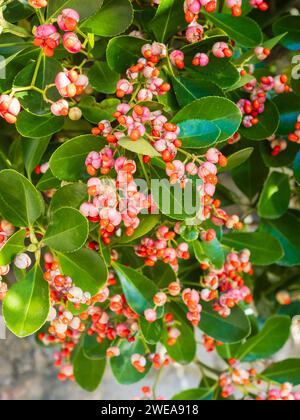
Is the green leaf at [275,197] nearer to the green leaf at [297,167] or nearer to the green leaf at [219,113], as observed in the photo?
the green leaf at [297,167]

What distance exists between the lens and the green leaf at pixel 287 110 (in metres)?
0.86

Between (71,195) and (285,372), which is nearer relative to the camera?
(71,195)

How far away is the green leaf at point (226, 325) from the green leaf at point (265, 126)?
0.94 ft

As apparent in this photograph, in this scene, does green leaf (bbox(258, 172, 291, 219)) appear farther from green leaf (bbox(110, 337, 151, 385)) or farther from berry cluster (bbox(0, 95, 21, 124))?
berry cluster (bbox(0, 95, 21, 124))

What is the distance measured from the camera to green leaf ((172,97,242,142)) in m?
0.70

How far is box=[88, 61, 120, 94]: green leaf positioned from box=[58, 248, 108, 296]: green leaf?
22 cm

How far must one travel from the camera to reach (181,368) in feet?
4.84

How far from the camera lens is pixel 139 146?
640mm

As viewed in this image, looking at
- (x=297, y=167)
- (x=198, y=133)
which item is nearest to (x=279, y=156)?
(x=297, y=167)

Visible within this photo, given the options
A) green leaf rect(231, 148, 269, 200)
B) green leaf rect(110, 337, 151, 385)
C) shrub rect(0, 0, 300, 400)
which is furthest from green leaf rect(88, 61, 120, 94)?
green leaf rect(110, 337, 151, 385)

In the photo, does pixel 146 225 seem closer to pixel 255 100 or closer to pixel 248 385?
pixel 255 100

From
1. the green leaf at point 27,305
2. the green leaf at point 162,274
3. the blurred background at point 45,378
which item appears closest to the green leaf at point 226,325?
the green leaf at point 162,274

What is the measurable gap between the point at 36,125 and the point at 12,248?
0.52ft

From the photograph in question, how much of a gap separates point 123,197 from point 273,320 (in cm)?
49
